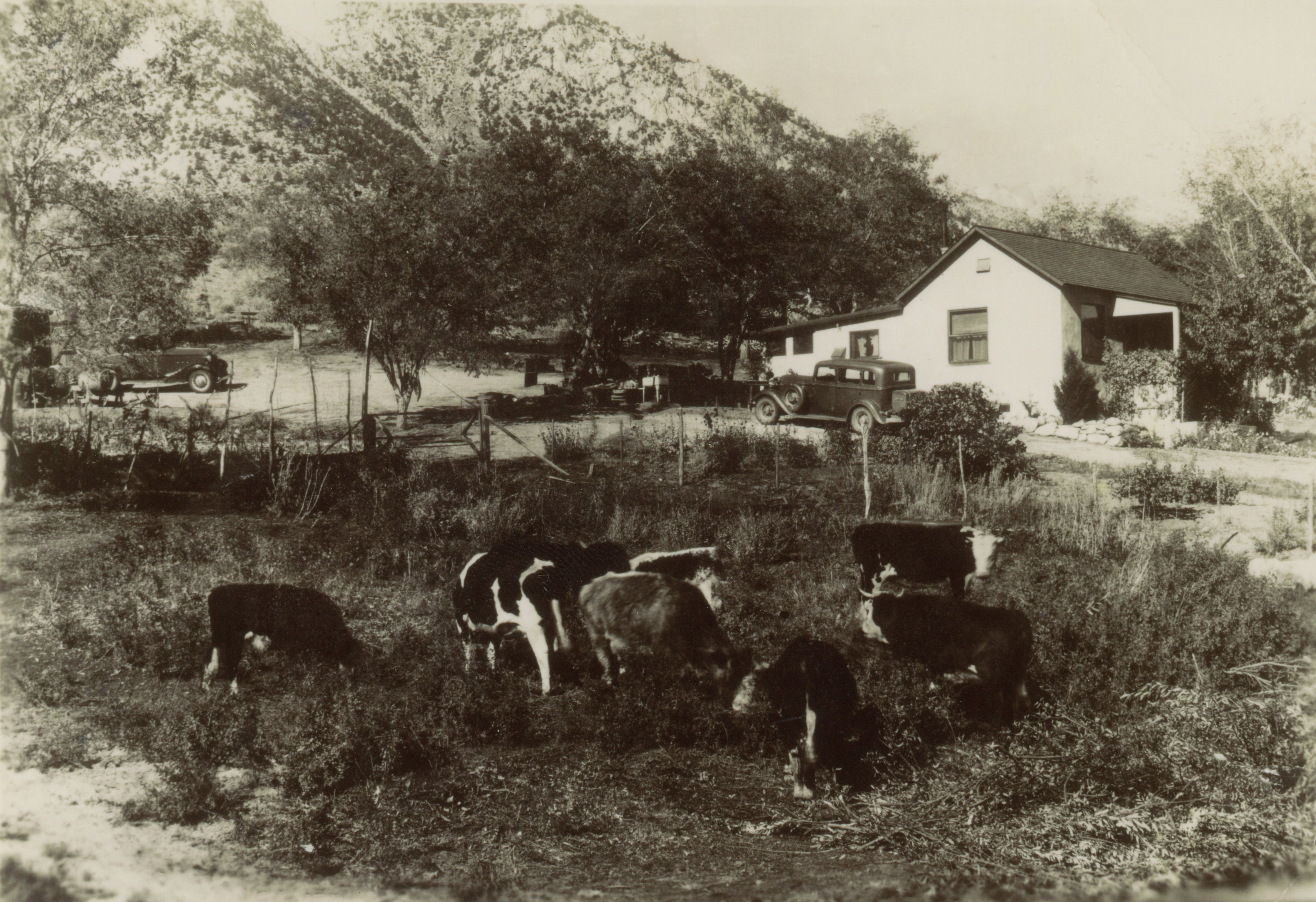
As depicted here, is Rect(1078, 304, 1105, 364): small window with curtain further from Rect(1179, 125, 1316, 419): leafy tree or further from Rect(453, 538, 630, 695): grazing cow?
Rect(453, 538, 630, 695): grazing cow

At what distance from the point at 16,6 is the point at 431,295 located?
4439mm

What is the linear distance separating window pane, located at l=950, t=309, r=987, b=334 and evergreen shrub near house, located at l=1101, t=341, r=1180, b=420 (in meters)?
2.05

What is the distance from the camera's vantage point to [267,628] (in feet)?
14.0

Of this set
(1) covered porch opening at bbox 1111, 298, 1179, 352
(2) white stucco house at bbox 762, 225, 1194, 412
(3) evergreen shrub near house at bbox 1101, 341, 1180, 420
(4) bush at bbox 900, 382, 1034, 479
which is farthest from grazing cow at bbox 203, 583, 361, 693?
(1) covered porch opening at bbox 1111, 298, 1179, 352

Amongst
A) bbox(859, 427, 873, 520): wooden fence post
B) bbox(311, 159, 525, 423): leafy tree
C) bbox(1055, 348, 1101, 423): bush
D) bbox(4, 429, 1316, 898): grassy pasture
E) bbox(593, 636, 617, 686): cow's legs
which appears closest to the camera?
bbox(4, 429, 1316, 898): grassy pasture

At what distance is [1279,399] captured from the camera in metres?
9.65

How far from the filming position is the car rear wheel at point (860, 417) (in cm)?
1134

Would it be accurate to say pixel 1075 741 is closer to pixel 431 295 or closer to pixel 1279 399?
pixel 431 295

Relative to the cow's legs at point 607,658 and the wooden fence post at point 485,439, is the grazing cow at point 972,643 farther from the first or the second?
the wooden fence post at point 485,439

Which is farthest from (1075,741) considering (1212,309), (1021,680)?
(1212,309)

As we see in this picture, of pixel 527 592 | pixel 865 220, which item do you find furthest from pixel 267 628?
pixel 865 220

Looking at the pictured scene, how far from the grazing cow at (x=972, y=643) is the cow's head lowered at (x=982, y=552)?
0.45m

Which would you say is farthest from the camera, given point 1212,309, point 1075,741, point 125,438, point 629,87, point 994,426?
point 1212,309

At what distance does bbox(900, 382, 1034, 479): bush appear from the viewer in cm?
645
